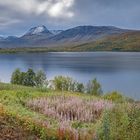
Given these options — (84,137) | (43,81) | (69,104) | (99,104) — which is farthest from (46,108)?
(43,81)

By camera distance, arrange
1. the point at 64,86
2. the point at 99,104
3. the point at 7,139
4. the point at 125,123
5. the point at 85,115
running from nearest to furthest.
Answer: the point at 7,139 → the point at 125,123 → the point at 85,115 → the point at 99,104 → the point at 64,86

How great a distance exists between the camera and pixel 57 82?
73000 millimetres

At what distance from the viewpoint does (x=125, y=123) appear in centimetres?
1092

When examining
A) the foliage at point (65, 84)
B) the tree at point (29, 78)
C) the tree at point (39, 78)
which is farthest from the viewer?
the tree at point (39, 78)

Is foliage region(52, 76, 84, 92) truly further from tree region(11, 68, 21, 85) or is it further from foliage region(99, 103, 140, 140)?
foliage region(99, 103, 140, 140)

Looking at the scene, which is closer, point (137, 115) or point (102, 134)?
point (102, 134)

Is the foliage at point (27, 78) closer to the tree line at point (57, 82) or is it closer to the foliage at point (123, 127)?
the tree line at point (57, 82)

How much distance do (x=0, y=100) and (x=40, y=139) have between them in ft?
18.6

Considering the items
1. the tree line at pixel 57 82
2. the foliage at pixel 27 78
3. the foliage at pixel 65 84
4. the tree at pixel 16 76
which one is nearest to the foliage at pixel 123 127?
the tree line at pixel 57 82

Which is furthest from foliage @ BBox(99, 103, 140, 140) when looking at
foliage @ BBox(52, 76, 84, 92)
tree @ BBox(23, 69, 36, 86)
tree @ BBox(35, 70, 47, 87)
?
tree @ BBox(35, 70, 47, 87)

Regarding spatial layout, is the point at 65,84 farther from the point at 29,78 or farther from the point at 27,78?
the point at 29,78

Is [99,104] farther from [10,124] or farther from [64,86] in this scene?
[64,86]

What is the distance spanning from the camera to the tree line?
73312 millimetres

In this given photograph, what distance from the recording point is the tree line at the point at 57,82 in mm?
73312
